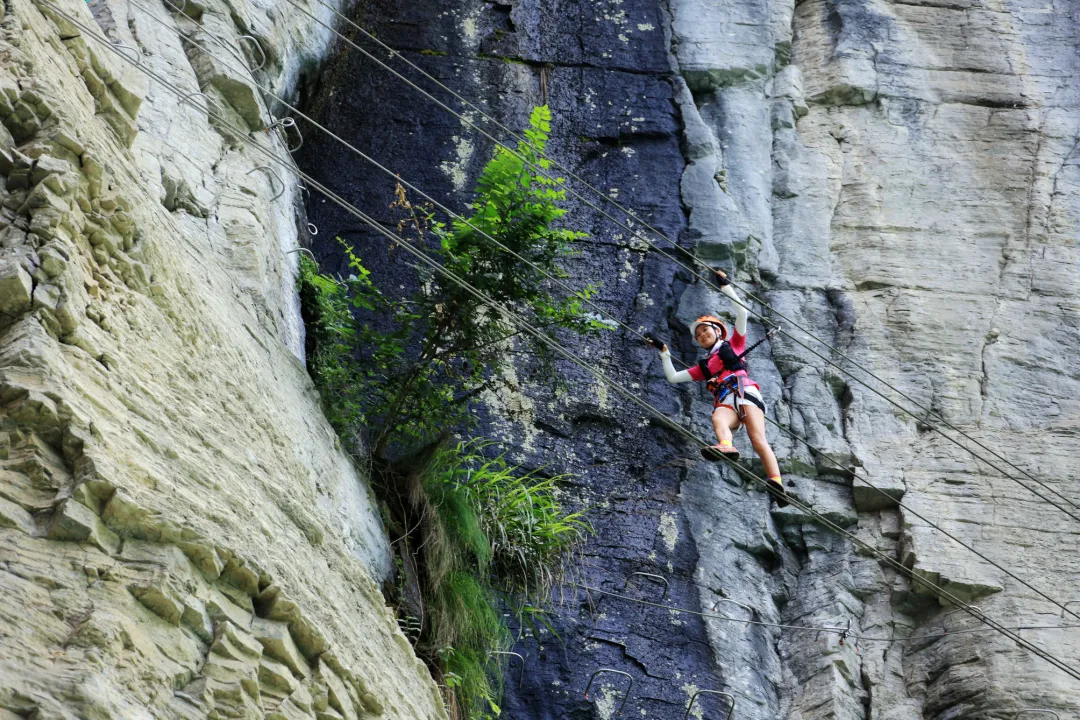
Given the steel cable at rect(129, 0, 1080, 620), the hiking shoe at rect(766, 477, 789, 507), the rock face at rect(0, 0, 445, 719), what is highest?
the steel cable at rect(129, 0, 1080, 620)

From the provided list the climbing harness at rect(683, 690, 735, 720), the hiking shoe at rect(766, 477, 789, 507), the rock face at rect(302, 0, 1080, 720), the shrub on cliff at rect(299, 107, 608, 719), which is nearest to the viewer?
the shrub on cliff at rect(299, 107, 608, 719)

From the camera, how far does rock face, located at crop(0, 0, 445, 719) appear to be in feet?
14.7

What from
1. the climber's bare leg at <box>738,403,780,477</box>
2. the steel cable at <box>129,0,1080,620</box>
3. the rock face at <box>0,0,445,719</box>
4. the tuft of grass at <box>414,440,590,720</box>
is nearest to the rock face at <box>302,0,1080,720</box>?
the steel cable at <box>129,0,1080,620</box>

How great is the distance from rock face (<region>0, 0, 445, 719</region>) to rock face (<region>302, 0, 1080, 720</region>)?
265 centimetres

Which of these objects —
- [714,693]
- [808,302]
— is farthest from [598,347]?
[714,693]

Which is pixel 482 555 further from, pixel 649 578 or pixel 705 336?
pixel 705 336

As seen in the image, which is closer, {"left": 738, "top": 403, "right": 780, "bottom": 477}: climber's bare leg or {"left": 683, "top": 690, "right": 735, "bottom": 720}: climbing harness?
{"left": 683, "top": 690, "right": 735, "bottom": 720}: climbing harness

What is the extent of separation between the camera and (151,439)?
5.22 meters

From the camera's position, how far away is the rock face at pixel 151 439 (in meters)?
4.48

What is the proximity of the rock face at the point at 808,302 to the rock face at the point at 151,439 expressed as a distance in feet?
8.69

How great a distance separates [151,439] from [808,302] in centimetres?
→ 710

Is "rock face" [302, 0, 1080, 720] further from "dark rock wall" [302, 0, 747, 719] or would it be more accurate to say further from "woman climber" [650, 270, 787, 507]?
"woman climber" [650, 270, 787, 507]

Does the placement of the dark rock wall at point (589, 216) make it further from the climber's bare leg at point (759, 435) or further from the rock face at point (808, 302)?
the climber's bare leg at point (759, 435)

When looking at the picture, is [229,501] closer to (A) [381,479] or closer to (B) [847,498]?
(A) [381,479]
